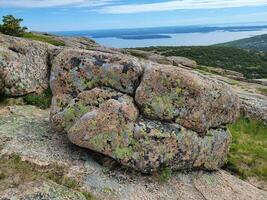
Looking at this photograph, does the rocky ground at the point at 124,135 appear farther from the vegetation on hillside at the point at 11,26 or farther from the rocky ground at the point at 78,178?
the vegetation on hillside at the point at 11,26

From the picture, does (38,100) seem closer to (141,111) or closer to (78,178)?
(141,111)

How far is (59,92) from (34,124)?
2.21 m

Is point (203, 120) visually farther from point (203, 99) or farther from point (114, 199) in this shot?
point (114, 199)

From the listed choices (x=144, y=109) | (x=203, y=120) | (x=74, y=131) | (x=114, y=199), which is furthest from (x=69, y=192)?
(x=203, y=120)

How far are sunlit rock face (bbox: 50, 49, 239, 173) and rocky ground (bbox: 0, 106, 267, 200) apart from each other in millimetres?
640

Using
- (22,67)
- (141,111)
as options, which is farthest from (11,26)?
(141,111)

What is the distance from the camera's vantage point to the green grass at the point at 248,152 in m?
21.4

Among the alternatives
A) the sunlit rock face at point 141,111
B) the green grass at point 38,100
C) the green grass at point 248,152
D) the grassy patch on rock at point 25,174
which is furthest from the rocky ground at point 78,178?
the green grass at point 38,100

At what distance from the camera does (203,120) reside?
19.2 meters

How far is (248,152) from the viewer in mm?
23484

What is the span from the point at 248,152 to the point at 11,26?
36.6 m

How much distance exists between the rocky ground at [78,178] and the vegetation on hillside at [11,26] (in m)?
31.6

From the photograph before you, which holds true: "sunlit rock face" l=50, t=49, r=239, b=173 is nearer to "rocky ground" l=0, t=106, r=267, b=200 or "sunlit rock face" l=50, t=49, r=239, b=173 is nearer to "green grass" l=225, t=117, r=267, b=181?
"rocky ground" l=0, t=106, r=267, b=200

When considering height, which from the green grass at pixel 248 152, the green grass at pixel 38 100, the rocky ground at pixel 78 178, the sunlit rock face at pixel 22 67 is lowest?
the green grass at pixel 248 152
